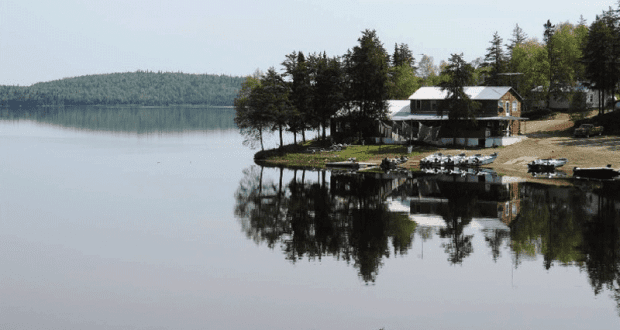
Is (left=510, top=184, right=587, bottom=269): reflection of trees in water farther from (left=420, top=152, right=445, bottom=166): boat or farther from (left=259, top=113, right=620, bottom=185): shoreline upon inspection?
(left=420, top=152, right=445, bottom=166): boat

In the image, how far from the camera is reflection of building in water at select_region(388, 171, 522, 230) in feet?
140

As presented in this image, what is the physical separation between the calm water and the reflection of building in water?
201 mm

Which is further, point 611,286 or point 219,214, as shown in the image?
point 219,214

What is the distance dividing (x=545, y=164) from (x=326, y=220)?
33.0 metres

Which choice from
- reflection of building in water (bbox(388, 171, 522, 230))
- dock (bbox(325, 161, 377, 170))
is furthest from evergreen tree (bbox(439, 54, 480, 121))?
reflection of building in water (bbox(388, 171, 522, 230))

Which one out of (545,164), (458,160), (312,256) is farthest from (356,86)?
(312,256)

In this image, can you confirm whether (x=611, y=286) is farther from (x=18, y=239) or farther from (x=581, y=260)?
(x=18, y=239)

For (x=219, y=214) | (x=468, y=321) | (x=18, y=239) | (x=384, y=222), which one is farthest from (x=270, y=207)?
(x=468, y=321)

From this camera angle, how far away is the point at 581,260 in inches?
1254

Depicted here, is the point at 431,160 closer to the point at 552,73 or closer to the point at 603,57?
the point at 603,57

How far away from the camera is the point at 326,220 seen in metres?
42.8

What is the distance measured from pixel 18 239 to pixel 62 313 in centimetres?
1525

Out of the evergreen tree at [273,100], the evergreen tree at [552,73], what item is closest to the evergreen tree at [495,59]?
the evergreen tree at [552,73]

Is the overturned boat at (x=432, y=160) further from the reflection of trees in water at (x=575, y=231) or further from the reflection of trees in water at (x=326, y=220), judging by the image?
the reflection of trees in water at (x=575, y=231)
